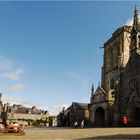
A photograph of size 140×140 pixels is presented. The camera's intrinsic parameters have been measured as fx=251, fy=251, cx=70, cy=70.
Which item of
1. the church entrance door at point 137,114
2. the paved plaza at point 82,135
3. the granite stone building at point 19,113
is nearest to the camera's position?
the paved plaza at point 82,135

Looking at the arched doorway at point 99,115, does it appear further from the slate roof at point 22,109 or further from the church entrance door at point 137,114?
the slate roof at point 22,109

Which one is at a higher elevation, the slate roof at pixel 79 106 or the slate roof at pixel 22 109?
the slate roof at pixel 79 106

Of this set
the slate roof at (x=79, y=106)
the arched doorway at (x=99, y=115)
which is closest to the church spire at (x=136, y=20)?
the arched doorway at (x=99, y=115)

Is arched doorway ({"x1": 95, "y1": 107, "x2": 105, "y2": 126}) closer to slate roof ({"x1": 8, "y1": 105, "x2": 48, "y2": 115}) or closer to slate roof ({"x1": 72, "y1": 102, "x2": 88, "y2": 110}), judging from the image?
slate roof ({"x1": 72, "y1": 102, "x2": 88, "y2": 110})

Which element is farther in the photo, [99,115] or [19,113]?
[19,113]

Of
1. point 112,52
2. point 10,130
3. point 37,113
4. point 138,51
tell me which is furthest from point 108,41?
point 37,113

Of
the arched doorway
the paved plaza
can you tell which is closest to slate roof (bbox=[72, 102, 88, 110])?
the arched doorway

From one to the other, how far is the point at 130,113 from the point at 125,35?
2193 cm

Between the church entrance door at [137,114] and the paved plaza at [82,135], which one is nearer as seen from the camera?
the paved plaza at [82,135]

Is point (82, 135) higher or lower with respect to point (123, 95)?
lower

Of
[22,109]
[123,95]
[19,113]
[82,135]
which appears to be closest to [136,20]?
[123,95]

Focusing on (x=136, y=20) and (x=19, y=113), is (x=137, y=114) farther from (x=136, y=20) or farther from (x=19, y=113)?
(x=19, y=113)

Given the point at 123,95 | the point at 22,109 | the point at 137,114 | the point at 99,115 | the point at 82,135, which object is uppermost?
the point at 123,95

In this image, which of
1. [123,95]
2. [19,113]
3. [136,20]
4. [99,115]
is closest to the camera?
[123,95]
